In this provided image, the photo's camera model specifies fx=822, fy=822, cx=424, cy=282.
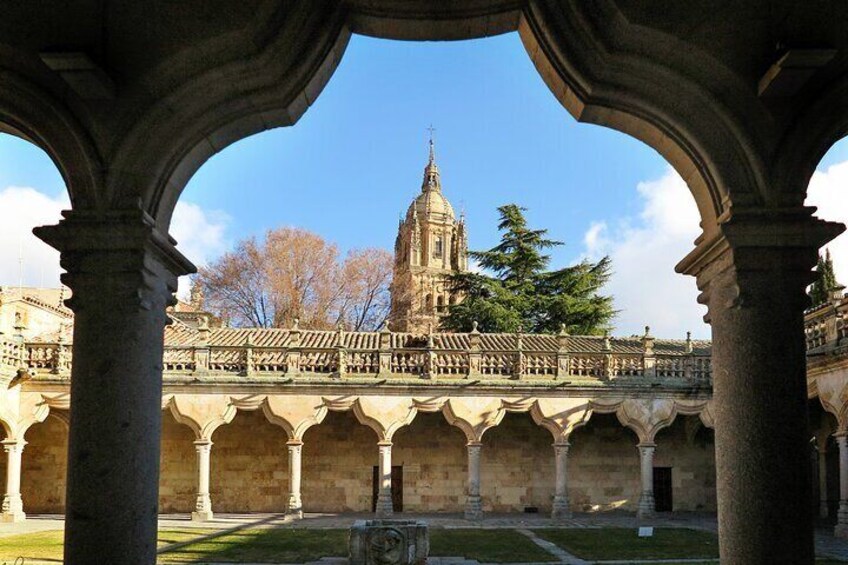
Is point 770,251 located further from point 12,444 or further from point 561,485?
point 12,444

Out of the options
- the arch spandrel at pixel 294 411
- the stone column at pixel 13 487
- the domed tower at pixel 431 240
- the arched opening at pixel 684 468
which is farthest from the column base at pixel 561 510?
the domed tower at pixel 431 240

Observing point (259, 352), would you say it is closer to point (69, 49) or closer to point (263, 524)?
point (263, 524)

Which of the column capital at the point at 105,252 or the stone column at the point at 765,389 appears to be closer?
the stone column at the point at 765,389

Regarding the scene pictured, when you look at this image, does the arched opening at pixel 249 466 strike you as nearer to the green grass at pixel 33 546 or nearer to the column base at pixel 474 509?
the column base at pixel 474 509

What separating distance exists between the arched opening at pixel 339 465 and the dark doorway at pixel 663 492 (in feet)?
27.2

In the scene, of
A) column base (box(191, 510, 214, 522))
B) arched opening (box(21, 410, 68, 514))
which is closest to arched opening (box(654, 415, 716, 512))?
column base (box(191, 510, 214, 522))

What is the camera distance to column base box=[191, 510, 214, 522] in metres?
20.4

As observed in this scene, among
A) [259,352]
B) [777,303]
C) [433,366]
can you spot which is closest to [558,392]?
[433,366]

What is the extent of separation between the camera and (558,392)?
21.8 metres

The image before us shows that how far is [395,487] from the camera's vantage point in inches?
920

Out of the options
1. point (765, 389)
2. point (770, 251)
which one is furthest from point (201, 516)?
point (770, 251)

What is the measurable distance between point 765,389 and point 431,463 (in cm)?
1997

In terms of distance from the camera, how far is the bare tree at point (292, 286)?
37062 mm

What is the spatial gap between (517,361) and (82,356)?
18491 mm
